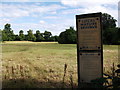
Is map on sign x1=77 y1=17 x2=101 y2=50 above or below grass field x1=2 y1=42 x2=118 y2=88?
above

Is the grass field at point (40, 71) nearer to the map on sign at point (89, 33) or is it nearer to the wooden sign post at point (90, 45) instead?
the wooden sign post at point (90, 45)

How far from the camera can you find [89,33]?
3516 mm

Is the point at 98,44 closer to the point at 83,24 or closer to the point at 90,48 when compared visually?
the point at 90,48

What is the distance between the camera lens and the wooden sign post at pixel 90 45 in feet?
11.4

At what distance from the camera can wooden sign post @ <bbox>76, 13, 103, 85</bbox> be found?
3.48 metres

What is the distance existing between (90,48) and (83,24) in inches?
24.7

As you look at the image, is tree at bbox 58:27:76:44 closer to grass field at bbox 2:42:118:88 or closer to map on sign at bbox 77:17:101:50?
grass field at bbox 2:42:118:88

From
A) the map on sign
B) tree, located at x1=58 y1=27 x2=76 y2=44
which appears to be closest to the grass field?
the map on sign

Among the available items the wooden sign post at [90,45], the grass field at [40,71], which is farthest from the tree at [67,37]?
the wooden sign post at [90,45]

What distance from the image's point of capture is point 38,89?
12.8 feet

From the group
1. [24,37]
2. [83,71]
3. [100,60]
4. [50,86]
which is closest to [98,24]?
[100,60]

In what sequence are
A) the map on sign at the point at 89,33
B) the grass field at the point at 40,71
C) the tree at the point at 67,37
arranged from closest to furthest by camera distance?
1. the map on sign at the point at 89,33
2. the grass field at the point at 40,71
3. the tree at the point at 67,37

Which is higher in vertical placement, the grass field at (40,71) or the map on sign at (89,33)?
the map on sign at (89,33)

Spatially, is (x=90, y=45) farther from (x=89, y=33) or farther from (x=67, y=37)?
(x=67, y=37)
